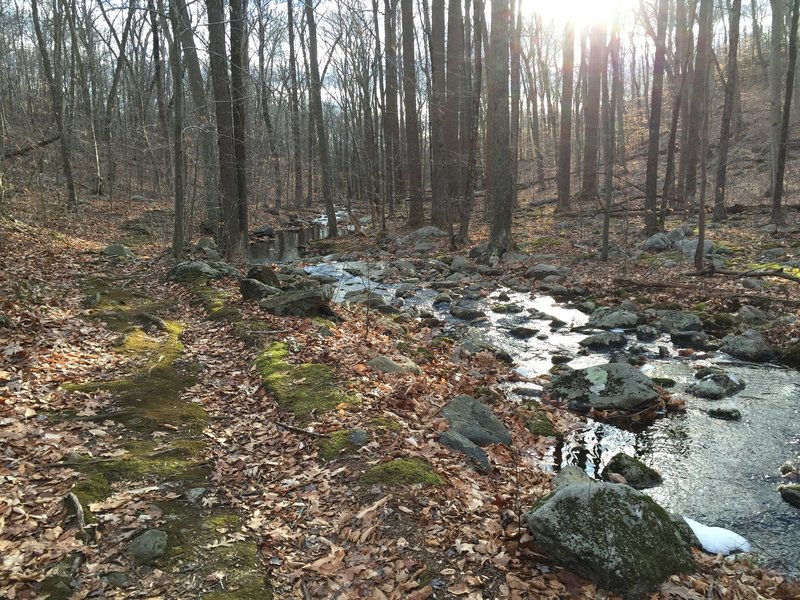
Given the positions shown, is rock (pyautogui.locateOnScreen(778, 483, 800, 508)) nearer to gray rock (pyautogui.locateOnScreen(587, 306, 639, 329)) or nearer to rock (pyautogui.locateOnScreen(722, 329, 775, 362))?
rock (pyautogui.locateOnScreen(722, 329, 775, 362))

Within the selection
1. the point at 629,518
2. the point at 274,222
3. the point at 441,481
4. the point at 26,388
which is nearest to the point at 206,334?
the point at 26,388

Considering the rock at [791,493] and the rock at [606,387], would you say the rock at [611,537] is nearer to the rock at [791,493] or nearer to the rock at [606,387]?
the rock at [791,493]

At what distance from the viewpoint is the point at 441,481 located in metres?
4.40

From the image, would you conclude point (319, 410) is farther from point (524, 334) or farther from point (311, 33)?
point (311, 33)

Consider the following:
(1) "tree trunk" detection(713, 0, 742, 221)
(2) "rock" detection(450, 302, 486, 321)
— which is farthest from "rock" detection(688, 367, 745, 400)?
(1) "tree trunk" detection(713, 0, 742, 221)

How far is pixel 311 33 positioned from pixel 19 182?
37.7 ft

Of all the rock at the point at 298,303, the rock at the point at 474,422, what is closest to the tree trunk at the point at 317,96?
the rock at the point at 298,303

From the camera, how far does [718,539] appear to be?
14.7 ft

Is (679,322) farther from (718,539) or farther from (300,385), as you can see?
(300,385)

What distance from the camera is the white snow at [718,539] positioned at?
4.38 m

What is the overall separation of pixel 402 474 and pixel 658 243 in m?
14.4

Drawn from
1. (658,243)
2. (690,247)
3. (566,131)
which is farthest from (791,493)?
(566,131)

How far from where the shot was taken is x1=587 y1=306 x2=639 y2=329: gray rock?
1052cm

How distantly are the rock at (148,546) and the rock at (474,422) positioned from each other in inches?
120
